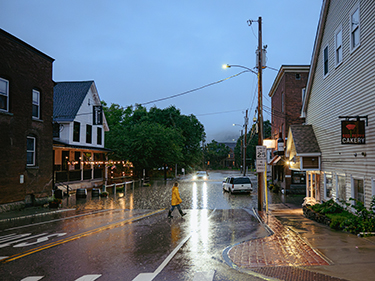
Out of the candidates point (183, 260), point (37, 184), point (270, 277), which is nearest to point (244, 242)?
point (183, 260)

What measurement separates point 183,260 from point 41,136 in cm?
1686

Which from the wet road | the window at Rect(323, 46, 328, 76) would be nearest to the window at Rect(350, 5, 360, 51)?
the window at Rect(323, 46, 328, 76)

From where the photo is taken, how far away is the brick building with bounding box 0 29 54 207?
1842 cm

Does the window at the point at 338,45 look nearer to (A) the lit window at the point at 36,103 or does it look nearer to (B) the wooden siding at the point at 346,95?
(B) the wooden siding at the point at 346,95

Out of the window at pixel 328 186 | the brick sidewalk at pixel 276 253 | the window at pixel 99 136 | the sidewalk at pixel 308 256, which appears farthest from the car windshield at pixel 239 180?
the brick sidewalk at pixel 276 253

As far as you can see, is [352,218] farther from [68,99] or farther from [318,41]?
[68,99]

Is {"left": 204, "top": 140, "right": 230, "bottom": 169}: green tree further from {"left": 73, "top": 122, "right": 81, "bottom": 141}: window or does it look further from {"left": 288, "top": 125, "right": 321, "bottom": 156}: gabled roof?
{"left": 288, "top": 125, "right": 321, "bottom": 156}: gabled roof

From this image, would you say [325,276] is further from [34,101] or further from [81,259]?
[34,101]

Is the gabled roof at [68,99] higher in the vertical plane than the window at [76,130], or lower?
higher

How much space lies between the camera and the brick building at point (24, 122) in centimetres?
1842

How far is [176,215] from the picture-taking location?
17.1 m

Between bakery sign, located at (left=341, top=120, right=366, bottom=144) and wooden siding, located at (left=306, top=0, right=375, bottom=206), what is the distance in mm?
199

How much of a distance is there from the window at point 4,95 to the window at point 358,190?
18308 millimetres

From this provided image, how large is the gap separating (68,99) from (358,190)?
1108 inches
